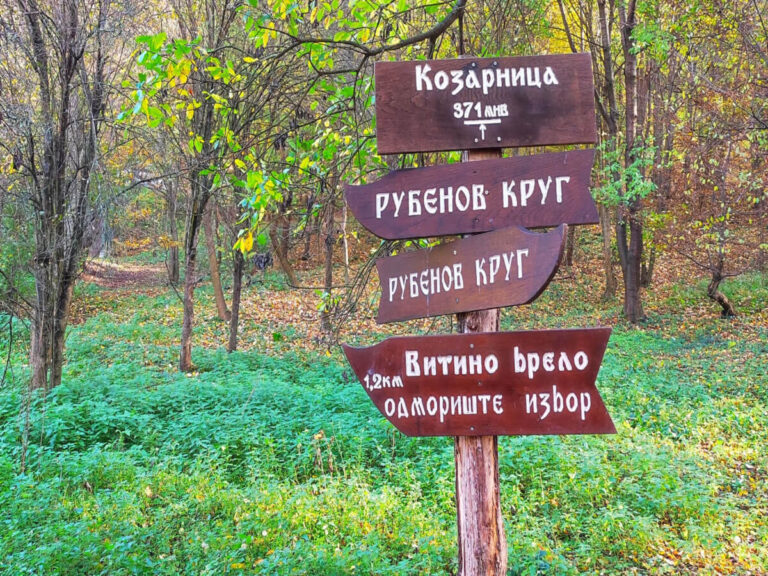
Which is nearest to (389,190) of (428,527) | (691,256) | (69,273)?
(428,527)

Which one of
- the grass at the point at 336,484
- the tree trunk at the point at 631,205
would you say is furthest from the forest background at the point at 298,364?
the tree trunk at the point at 631,205

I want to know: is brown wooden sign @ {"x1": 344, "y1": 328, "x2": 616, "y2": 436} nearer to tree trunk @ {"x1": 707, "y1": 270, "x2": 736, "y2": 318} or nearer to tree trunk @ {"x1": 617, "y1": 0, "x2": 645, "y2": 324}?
tree trunk @ {"x1": 617, "y1": 0, "x2": 645, "y2": 324}

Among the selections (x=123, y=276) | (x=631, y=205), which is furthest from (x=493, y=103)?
(x=123, y=276)

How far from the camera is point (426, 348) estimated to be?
243 centimetres

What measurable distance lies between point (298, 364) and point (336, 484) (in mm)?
6845

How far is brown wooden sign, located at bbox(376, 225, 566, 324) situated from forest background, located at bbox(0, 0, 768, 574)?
875 millimetres

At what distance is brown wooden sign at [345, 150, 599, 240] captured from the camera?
2.35 metres

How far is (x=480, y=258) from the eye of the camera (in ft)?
7.90

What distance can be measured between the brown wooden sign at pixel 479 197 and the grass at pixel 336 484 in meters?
2.37

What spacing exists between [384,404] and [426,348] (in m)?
0.31

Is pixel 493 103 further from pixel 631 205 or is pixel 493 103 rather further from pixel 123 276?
pixel 123 276

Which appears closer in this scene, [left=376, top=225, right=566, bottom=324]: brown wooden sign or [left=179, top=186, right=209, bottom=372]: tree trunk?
[left=376, top=225, right=566, bottom=324]: brown wooden sign

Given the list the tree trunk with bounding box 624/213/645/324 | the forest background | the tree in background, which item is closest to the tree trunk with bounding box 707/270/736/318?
the forest background

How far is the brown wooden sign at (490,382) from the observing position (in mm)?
2246
